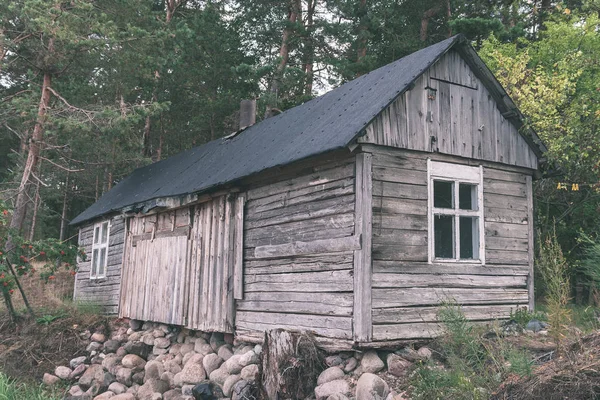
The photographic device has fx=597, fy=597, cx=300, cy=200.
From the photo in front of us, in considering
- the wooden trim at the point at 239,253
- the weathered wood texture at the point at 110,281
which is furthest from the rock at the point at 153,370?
the weathered wood texture at the point at 110,281

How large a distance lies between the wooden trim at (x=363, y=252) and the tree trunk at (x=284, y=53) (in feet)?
47.2

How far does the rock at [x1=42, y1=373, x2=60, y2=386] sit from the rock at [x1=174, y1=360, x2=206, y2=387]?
9.35ft

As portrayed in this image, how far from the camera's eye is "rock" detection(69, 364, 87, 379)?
12.6 m

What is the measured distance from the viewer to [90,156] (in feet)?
89.4

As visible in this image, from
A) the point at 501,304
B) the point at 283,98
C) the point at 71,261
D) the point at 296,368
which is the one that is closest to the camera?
the point at 296,368

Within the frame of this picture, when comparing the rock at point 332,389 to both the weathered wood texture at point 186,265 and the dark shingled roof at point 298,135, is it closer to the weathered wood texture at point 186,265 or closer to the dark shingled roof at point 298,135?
the dark shingled roof at point 298,135

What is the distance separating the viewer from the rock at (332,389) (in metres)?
7.80

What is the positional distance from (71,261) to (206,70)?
13401 mm

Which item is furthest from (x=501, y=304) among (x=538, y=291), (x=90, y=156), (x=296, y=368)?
(x=90, y=156)

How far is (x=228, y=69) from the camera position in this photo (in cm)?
2636

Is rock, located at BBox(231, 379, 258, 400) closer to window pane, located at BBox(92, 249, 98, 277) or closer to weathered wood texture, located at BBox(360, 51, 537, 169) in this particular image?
weathered wood texture, located at BBox(360, 51, 537, 169)

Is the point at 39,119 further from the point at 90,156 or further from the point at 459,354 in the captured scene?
the point at 459,354

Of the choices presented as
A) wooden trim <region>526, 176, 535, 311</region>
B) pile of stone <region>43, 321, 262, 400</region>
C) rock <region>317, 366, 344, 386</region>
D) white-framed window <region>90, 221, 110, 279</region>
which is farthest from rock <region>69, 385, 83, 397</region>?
wooden trim <region>526, 176, 535, 311</region>

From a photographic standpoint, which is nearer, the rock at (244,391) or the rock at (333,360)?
the rock at (333,360)
